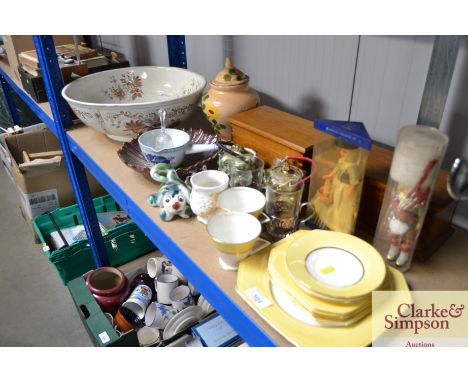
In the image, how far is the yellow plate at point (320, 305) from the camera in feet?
1.62

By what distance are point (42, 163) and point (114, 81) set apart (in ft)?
Answer: 1.99

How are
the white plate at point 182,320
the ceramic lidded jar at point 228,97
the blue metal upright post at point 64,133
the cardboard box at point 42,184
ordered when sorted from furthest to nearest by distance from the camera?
the cardboard box at point 42,184
the white plate at point 182,320
the blue metal upright post at point 64,133
the ceramic lidded jar at point 228,97

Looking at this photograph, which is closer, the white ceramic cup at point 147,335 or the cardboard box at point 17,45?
the white ceramic cup at point 147,335

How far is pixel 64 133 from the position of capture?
3.73 ft

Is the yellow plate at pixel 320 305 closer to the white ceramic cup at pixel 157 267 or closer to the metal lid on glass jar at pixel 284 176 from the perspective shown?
the metal lid on glass jar at pixel 284 176

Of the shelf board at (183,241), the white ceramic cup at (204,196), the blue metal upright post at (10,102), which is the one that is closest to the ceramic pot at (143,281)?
the shelf board at (183,241)

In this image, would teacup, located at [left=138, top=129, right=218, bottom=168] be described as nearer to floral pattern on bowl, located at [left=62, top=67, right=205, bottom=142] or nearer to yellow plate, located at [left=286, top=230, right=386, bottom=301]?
floral pattern on bowl, located at [left=62, top=67, right=205, bottom=142]

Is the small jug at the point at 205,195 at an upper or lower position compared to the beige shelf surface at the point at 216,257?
upper

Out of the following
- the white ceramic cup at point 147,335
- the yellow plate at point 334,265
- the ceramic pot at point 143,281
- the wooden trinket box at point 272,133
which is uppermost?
the wooden trinket box at point 272,133

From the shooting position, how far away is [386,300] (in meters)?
0.53

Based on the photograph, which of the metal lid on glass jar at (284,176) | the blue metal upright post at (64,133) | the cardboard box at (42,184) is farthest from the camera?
the cardboard box at (42,184)

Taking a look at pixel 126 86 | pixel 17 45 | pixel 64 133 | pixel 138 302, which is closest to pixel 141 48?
pixel 17 45
